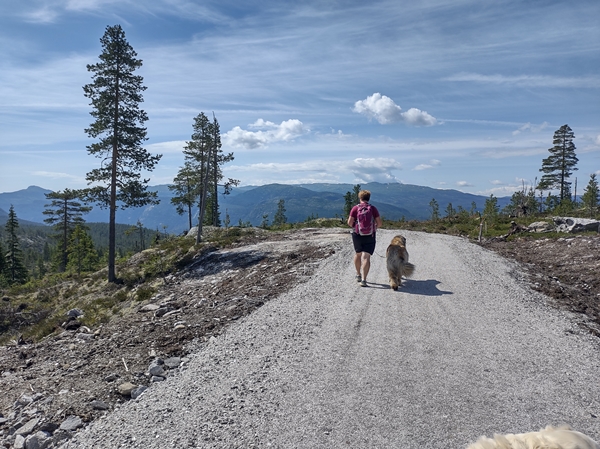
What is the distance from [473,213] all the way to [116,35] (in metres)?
35.1

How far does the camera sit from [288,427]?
4.35 meters

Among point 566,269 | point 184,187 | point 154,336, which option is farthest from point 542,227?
point 184,187

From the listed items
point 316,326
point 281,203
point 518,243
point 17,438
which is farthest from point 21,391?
point 281,203

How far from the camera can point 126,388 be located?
5.72 metres

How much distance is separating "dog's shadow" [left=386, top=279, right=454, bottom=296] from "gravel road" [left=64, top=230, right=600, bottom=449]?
742 mm

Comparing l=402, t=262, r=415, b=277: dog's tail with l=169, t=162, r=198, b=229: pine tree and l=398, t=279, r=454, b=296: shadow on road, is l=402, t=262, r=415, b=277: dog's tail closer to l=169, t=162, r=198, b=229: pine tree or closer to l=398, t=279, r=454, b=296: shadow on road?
l=398, t=279, r=454, b=296: shadow on road

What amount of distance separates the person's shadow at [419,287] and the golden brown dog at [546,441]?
7.46 m

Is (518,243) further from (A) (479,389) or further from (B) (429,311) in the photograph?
(A) (479,389)

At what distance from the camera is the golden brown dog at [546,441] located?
2.27 meters

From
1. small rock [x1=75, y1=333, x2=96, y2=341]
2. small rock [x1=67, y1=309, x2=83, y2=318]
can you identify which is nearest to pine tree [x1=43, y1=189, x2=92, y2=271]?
small rock [x1=67, y1=309, x2=83, y2=318]

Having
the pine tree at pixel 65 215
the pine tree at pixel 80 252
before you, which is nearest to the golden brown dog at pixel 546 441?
the pine tree at pixel 80 252

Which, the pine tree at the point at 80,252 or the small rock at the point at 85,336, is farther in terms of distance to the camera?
the pine tree at the point at 80,252

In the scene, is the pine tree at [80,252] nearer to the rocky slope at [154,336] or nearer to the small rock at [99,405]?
the rocky slope at [154,336]

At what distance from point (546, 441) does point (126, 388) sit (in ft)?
18.2
